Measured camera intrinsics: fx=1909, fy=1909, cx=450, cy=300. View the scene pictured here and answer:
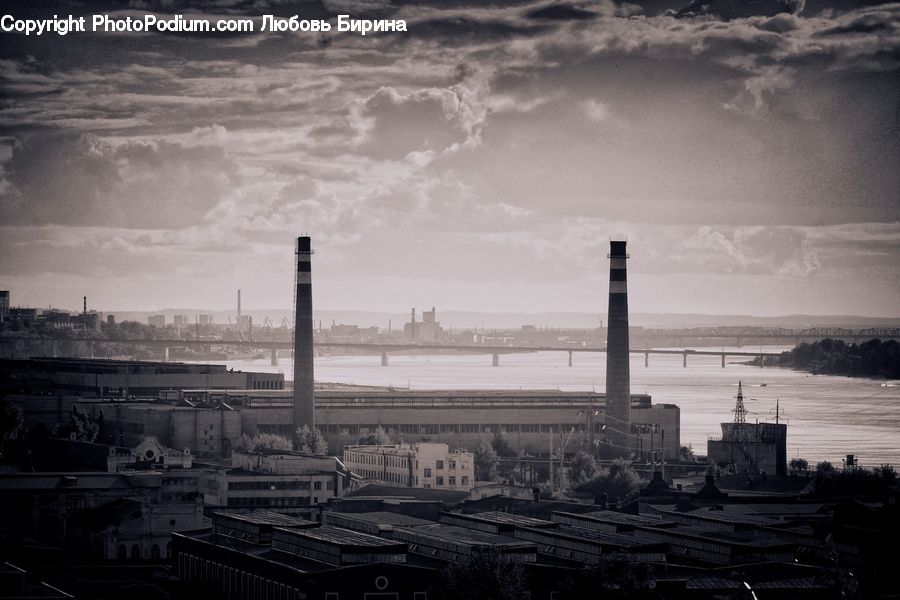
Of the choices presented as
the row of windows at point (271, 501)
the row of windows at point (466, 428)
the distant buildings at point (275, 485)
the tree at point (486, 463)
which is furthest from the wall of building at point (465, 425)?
the row of windows at point (271, 501)

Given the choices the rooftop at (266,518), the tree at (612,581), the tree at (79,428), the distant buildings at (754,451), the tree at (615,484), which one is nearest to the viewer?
the tree at (612,581)

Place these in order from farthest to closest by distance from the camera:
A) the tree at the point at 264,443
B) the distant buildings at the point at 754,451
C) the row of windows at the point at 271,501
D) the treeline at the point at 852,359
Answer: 1. the treeline at the point at 852,359
2. the tree at the point at 264,443
3. the distant buildings at the point at 754,451
4. the row of windows at the point at 271,501

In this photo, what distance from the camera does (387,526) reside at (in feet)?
84.3

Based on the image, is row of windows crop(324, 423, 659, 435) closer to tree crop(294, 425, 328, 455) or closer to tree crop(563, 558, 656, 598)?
tree crop(294, 425, 328, 455)

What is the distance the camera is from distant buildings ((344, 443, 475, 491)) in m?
36.6

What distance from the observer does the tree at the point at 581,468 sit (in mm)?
37938

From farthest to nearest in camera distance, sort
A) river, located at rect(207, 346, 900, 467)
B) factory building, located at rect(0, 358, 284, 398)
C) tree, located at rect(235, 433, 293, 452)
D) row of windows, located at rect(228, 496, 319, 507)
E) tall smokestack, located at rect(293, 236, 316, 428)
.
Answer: river, located at rect(207, 346, 900, 467) < factory building, located at rect(0, 358, 284, 398) < tall smokestack, located at rect(293, 236, 316, 428) < tree, located at rect(235, 433, 293, 452) < row of windows, located at rect(228, 496, 319, 507)

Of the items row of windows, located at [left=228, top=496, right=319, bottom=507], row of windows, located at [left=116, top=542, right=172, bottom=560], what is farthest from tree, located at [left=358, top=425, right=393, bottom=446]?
row of windows, located at [left=116, top=542, right=172, bottom=560]

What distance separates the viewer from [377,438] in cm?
4116

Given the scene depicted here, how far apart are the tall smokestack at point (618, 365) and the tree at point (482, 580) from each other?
20638mm

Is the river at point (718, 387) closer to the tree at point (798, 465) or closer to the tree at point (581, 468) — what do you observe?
the tree at point (798, 465)

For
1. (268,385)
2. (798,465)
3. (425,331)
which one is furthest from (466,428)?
(425,331)

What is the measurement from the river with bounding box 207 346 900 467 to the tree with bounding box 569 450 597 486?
25.2 feet

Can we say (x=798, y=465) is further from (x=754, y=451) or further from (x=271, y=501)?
(x=271, y=501)
